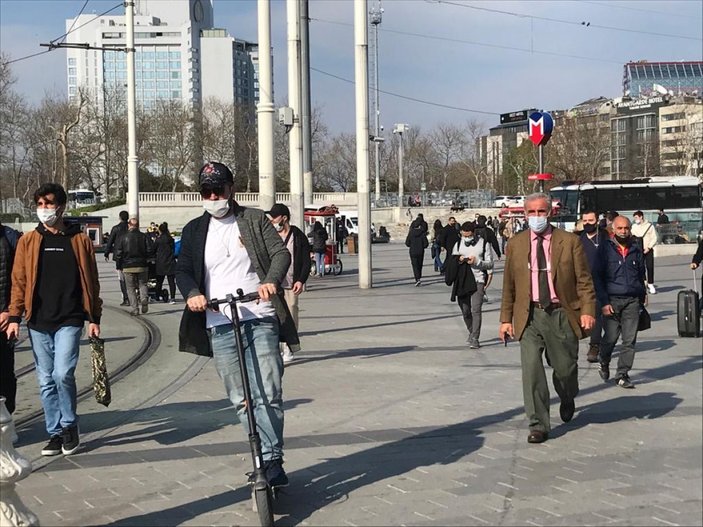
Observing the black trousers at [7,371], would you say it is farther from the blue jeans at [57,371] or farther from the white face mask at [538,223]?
the white face mask at [538,223]

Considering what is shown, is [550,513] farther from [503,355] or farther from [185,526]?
[503,355]

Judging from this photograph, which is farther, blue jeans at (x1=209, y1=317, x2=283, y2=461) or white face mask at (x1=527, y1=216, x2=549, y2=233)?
white face mask at (x1=527, y1=216, x2=549, y2=233)

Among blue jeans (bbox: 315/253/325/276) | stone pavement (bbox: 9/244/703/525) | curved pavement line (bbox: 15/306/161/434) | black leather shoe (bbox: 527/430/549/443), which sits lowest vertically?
curved pavement line (bbox: 15/306/161/434)

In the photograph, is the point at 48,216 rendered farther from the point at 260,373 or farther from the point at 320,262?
the point at 320,262

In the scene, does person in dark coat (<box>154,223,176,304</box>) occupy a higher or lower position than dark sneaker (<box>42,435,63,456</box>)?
higher

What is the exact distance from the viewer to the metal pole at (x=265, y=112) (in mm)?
14555

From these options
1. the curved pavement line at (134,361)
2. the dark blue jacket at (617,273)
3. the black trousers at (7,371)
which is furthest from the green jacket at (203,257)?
the dark blue jacket at (617,273)

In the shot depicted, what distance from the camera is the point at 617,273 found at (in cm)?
1012

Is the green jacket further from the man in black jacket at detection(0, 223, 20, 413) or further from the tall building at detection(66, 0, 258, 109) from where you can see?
the tall building at detection(66, 0, 258, 109)

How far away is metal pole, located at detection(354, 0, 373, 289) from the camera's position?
22906 mm

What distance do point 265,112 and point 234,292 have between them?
9059 millimetres

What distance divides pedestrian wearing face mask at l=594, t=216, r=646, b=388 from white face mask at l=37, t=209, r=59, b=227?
5447mm

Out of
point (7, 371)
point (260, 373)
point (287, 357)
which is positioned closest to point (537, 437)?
point (260, 373)

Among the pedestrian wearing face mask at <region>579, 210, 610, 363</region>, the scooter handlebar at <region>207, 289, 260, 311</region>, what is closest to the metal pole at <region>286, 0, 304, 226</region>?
the pedestrian wearing face mask at <region>579, 210, 610, 363</region>
